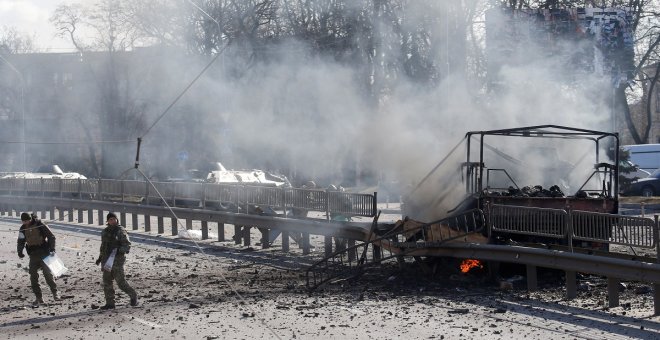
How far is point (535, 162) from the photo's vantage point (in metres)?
16.9

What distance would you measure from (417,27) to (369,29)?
3.87 feet

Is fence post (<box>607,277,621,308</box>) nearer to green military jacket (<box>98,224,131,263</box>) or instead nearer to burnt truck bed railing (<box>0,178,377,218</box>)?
green military jacket (<box>98,224,131,263</box>)

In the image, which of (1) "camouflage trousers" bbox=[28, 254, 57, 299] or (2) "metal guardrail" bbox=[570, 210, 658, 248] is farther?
Result: (1) "camouflage trousers" bbox=[28, 254, 57, 299]

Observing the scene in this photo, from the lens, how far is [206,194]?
23328mm

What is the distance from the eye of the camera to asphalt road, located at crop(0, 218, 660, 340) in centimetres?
961

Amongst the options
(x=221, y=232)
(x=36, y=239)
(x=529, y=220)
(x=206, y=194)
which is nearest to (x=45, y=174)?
(x=206, y=194)

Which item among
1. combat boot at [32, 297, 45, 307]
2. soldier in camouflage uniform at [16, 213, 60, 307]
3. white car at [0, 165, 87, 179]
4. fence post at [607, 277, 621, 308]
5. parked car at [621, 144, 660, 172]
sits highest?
parked car at [621, 144, 660, 172]

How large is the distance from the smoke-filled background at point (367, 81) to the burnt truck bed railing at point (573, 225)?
2514mm

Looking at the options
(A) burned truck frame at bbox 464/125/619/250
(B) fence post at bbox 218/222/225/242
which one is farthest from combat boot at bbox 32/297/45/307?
(B) fence post at bbox 218/222/225/242

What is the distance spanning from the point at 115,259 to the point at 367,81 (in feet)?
43.3

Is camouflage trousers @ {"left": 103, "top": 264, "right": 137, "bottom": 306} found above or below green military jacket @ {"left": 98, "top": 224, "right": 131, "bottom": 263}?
A: below

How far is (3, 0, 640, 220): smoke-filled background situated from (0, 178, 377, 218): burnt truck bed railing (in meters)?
1.30

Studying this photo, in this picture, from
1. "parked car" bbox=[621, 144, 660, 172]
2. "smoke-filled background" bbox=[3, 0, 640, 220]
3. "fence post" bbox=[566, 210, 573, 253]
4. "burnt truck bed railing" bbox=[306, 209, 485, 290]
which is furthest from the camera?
"parked car" bbox=[621, 144, 660, 172]

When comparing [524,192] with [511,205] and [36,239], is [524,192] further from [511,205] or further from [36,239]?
[36,239]
